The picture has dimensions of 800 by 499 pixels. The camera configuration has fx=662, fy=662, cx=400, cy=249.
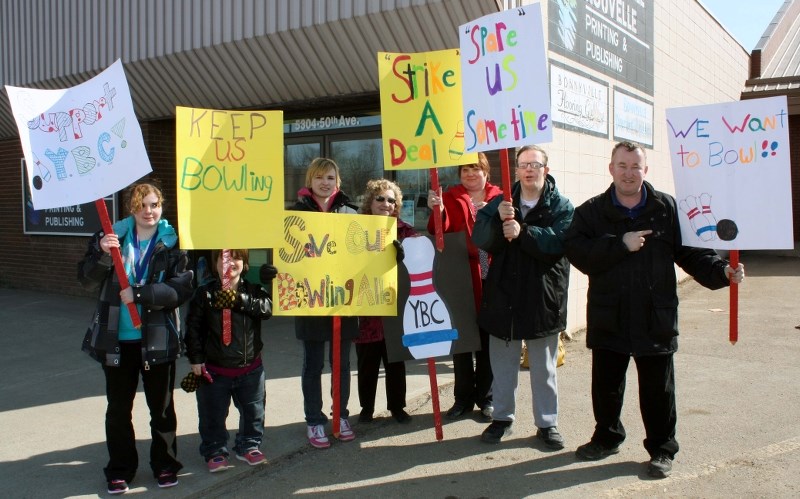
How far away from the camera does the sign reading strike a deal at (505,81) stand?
12.6 feet

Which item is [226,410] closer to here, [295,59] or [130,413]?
[130,413]

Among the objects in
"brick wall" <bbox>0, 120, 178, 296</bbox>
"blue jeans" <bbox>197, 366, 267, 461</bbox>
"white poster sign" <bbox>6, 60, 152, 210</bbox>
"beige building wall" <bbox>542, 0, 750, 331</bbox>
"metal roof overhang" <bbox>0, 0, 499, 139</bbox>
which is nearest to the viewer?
"white poster sign" <bbox>6, 60, 152, 210</bbox>

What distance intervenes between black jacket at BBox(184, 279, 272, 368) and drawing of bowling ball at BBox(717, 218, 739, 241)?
2637 millimetres

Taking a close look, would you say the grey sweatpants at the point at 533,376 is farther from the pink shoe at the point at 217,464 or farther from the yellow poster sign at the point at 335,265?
the pink shoe at the point at 217,464

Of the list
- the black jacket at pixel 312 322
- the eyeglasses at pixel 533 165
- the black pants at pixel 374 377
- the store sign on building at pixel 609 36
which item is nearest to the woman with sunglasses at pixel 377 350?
the black pants at pixel 374 377

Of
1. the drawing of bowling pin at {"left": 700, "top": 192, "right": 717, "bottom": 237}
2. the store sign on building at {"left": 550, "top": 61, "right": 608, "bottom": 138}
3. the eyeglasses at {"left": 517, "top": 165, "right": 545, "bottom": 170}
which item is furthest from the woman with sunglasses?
the store sign on building at {"left": 550, "top": 61, "right": 608, "bottom": 138}

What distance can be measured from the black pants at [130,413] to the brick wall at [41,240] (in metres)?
6.44

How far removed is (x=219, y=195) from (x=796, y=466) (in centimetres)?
372

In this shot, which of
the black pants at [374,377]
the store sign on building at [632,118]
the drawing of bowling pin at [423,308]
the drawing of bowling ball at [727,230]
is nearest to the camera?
the drawing of bowling ball at [727,230]

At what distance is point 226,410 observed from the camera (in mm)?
4008

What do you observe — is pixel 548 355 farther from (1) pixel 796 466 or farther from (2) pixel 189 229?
(2) pixel 189 229

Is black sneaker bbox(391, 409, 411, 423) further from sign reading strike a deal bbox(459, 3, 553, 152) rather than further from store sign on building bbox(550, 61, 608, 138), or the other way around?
store sign on building bbox(550, 61, 608, 138)

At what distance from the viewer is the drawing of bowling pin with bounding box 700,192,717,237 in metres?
3.67

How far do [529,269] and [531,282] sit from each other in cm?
8
